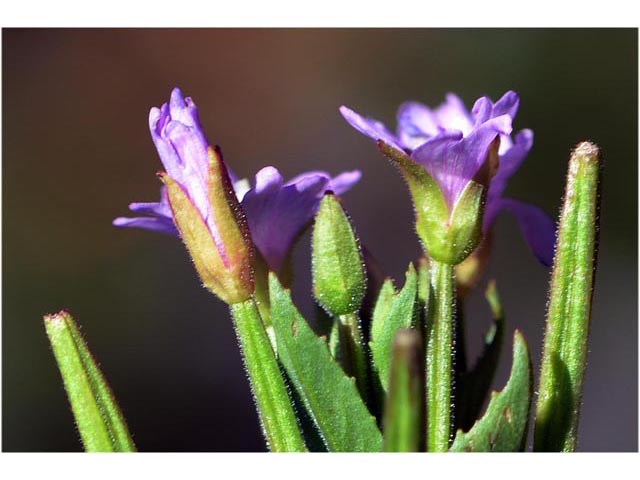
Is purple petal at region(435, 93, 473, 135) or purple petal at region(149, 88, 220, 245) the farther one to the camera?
purple petal at region(435, 93, 473, 135)

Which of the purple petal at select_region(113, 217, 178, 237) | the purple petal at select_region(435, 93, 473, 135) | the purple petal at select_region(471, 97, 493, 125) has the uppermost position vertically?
the purple petal at select_region(435, 93, 473, 135)

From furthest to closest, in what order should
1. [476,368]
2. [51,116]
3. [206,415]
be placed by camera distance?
[51,116] < [206,415] < [476,368]

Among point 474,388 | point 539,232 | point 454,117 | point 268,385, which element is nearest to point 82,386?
point 268,385

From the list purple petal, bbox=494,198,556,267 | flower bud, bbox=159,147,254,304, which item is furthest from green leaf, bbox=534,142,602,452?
flower bud, bbox=159,147,254,304

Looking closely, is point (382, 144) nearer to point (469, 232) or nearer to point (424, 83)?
point (469, 232)

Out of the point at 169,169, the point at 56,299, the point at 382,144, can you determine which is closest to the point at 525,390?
the point at 382,144

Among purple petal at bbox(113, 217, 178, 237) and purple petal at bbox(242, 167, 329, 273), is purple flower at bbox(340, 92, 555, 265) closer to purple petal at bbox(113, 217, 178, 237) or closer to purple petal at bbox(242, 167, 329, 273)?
purple petal at bbox(242, 167, 329, 273)

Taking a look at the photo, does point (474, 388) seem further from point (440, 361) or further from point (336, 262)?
point (336, 262)
